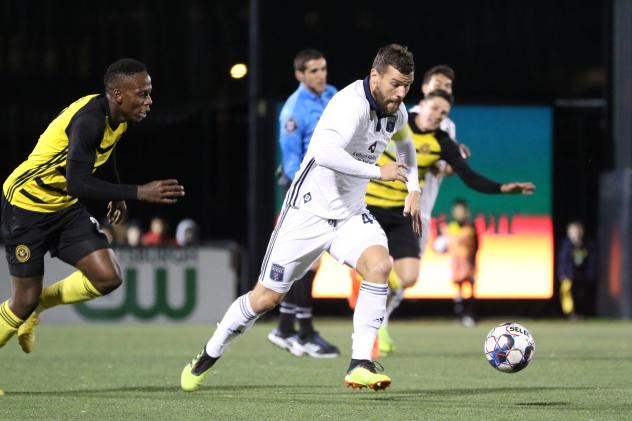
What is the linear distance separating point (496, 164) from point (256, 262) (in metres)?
3.99

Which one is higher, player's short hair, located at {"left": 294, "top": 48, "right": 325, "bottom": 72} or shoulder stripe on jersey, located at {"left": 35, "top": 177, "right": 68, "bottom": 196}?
player's short hair, located at {"left": 294, "top": 48, "right": 325, "bottom": 72}

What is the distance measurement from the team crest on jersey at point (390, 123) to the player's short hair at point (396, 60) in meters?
0.35

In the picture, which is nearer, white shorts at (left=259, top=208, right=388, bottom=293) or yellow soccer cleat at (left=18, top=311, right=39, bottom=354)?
white shorts at (left=259, top=208, right=388, bottom=293)

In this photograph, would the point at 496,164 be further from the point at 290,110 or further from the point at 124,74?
the point at 124,74

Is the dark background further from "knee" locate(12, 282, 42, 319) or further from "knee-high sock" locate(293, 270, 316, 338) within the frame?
"knee" locate(12, 282, 42, 319)

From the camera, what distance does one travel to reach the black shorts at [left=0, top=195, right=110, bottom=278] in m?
7.83

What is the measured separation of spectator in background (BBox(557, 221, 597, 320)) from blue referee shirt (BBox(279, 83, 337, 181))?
10048 mm

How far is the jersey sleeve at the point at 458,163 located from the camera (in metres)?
9.82

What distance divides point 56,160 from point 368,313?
80.0 inches

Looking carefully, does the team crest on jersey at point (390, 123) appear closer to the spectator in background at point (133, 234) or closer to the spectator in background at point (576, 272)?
the spectator in background at point (133, 234)

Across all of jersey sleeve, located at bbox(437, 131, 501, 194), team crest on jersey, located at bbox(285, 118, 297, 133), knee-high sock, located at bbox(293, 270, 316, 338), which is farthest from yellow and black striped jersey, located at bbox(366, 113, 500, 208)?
knee-high sock, located at bbox(293, 270, 316, 338)

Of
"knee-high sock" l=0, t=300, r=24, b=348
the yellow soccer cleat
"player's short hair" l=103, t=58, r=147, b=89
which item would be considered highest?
"player's short hair" l=103, t=58, r=147, b=89

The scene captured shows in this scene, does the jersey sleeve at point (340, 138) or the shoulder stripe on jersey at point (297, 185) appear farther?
the shoulder stripe on jersey at point (297, 185)

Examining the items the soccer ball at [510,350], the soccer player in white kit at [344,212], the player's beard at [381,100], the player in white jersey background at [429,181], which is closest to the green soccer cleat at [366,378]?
the soccer player in white kit at [344,212]
